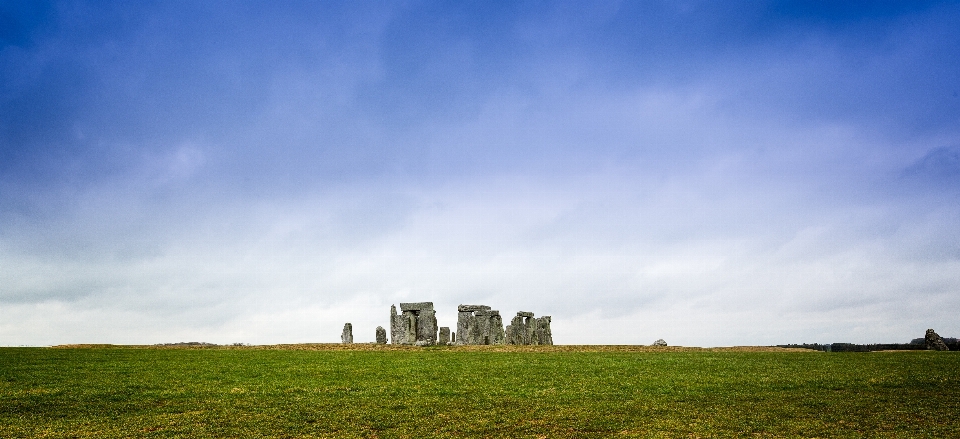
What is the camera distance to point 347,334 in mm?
41094

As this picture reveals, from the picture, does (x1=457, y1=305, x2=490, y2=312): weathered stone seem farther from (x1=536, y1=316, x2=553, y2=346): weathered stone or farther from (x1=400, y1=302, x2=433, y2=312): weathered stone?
(x1=536, y1=316, x2=553, y2=346): weathered stone

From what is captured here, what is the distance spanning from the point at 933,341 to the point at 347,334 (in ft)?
108

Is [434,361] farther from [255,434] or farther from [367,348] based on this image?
[255,434]

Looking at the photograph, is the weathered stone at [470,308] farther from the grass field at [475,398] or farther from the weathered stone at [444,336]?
the grass field at [475,398]

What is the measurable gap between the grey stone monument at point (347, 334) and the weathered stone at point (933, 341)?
3239 cm

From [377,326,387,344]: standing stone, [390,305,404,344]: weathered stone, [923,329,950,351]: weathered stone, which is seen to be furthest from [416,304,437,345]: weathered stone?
[923,329,950,351]: weathered stone

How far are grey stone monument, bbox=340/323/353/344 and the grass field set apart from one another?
1861cm

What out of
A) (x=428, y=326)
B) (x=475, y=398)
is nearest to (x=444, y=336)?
(x=428, y=326)

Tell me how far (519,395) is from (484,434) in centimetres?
390

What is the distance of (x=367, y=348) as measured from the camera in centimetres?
3061

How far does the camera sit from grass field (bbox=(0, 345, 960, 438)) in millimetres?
11344

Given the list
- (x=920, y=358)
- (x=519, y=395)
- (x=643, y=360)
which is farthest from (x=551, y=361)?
(x=920, y=358)

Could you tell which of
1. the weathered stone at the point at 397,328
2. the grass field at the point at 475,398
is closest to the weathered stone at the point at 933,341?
the grass field at the point at 475,398

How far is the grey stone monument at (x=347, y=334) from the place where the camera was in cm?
4091
